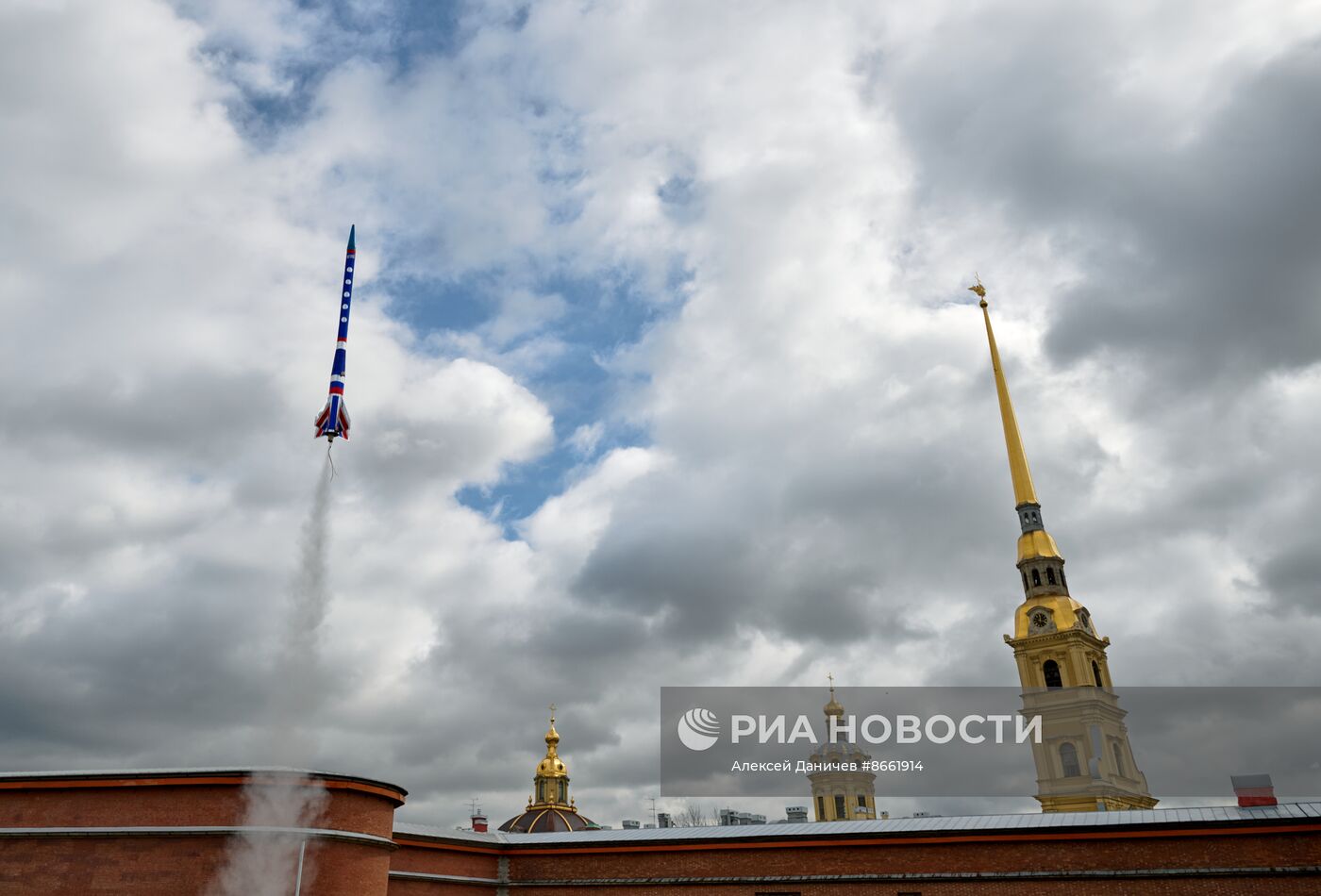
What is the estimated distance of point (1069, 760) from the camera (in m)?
60.8

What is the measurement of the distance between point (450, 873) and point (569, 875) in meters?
3.98

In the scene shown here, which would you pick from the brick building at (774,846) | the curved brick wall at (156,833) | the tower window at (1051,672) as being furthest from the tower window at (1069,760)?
the curved brick wall at (156,833)

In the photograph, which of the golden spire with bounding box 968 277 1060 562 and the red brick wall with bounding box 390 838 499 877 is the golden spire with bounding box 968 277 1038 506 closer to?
the golden spire with bounding box 968 277 1060 562

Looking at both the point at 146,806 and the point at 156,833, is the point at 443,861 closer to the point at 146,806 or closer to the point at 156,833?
the point at 156,833

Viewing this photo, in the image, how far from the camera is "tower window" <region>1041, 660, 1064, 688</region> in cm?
6369

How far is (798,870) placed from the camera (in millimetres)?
27766

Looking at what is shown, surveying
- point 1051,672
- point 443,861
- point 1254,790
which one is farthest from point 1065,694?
point 443,861

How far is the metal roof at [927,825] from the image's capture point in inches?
943

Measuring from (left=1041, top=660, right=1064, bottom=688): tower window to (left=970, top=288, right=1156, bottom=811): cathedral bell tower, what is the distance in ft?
0.20

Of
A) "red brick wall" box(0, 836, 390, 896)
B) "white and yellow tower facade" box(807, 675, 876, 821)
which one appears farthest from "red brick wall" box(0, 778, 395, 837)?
"white and yellow tower facade" box(807, 675, 876, 821)

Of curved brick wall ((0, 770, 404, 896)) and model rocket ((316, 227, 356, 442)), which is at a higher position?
model rocket ((316, 227, 356, 442))

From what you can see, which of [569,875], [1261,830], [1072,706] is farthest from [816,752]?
[1261,830]

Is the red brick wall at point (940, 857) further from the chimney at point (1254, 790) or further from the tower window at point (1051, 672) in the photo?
the tower window at point (1051, 672)

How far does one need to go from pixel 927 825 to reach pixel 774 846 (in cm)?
472
